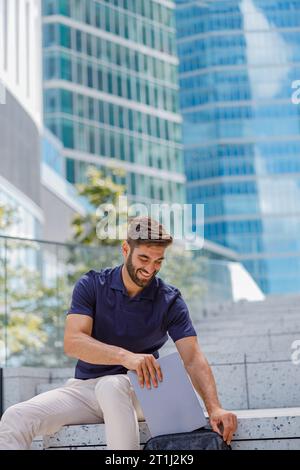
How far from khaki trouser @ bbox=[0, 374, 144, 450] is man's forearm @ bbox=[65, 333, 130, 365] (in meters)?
0.09

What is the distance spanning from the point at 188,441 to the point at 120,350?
48 centimetres

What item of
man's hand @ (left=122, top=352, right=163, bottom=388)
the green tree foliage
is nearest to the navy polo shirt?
man's hand @ (left=122, top=352, right=163, bottom=388)

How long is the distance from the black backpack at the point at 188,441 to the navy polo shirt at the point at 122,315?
1.55 feet

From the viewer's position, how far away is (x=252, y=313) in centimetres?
1065

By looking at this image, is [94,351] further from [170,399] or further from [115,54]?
[115,54]

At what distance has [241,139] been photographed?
68562 mm

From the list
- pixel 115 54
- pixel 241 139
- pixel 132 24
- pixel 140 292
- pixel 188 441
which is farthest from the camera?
pixel 241 139

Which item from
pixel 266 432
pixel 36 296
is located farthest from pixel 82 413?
pixel 36 296

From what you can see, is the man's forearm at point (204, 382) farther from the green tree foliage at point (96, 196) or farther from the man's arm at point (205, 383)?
the green tree foliage at point (96, 196)

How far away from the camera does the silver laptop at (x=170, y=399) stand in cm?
347

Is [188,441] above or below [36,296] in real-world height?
below

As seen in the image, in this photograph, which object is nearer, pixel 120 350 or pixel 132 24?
pixel 120 350
